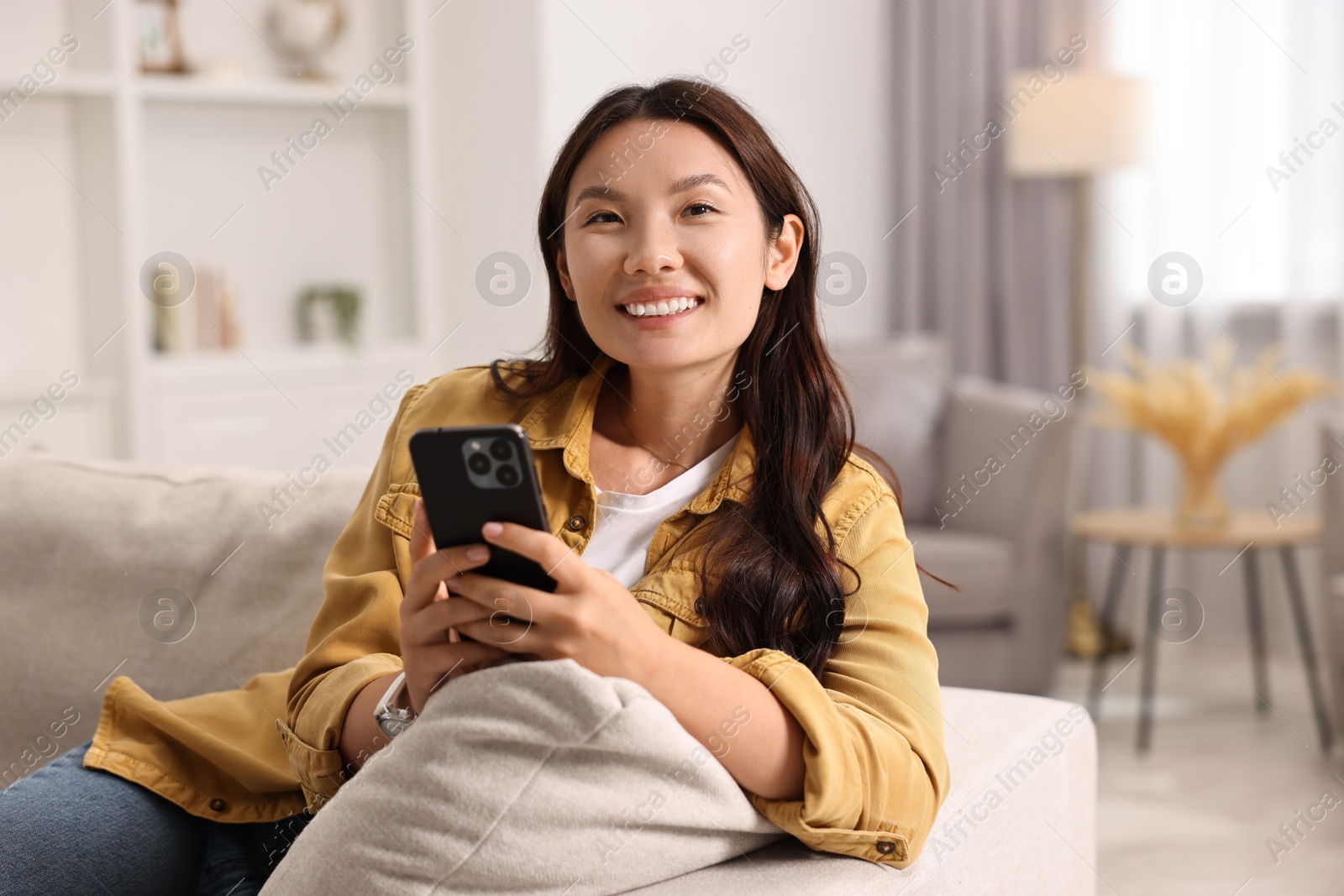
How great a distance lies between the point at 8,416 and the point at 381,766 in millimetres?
2756

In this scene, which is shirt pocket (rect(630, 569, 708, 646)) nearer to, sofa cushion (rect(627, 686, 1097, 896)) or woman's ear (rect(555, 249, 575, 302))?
sofa cushion (rect(627, 686, 1097, 896))

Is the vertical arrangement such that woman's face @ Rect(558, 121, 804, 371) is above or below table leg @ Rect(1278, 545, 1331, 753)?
above

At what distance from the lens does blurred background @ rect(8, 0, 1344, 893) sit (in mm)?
3281

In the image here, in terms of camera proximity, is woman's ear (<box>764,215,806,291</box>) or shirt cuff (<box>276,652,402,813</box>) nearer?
shirt cuff (<box>276,652,402,813</box>)

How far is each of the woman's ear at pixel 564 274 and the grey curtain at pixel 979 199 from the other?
Answer: 3.20 meters

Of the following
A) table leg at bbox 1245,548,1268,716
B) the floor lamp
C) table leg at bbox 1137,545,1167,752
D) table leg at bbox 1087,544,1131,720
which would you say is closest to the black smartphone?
table leg at bbox 1137,545,1167,752

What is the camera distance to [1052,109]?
381cm

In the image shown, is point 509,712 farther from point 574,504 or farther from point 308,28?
point 308,28

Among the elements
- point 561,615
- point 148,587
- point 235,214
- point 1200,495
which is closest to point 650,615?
point 561,615

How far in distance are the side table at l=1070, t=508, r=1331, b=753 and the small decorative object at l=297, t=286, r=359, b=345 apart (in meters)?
2.19

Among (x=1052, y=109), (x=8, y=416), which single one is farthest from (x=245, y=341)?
(x=1052, y=109)

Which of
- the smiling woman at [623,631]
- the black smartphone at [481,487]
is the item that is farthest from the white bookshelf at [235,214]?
the black smartphone at [481,487]

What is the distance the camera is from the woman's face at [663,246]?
3.95ft

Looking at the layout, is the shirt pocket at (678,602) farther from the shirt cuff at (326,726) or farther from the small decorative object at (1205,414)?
the small decorative object at (1205,414)
